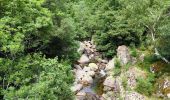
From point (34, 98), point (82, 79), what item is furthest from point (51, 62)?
point (82, 79)

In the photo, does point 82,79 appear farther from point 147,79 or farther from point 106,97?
point 147,79

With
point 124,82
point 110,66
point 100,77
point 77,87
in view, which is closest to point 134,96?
point 124,82

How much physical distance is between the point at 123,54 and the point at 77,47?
4.57 metres

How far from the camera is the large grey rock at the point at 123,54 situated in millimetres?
32281

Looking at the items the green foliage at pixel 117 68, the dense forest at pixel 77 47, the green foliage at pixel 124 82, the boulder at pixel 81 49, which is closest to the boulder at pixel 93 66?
the dense forest at pixel 77 47

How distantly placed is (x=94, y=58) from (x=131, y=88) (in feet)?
37.1

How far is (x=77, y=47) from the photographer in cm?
3322

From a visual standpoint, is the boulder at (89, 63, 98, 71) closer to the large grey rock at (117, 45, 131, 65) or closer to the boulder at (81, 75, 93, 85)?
the boulder at (81, 75, 93, 85)

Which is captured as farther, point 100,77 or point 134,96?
point 100,77

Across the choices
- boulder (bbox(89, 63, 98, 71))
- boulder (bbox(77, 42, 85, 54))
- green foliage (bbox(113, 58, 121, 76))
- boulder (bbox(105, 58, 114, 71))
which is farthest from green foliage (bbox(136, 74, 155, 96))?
boulder (bbox(77, 42, 85, 54))

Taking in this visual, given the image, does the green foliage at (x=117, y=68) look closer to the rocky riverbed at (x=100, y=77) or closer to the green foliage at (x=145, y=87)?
the rocky riverbed at (x=100, y=77)

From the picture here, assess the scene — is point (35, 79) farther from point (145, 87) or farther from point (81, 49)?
point (81, 49)

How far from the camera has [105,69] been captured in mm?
34656

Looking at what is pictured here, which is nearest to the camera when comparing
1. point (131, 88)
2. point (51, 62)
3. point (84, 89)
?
point (51, 62)
